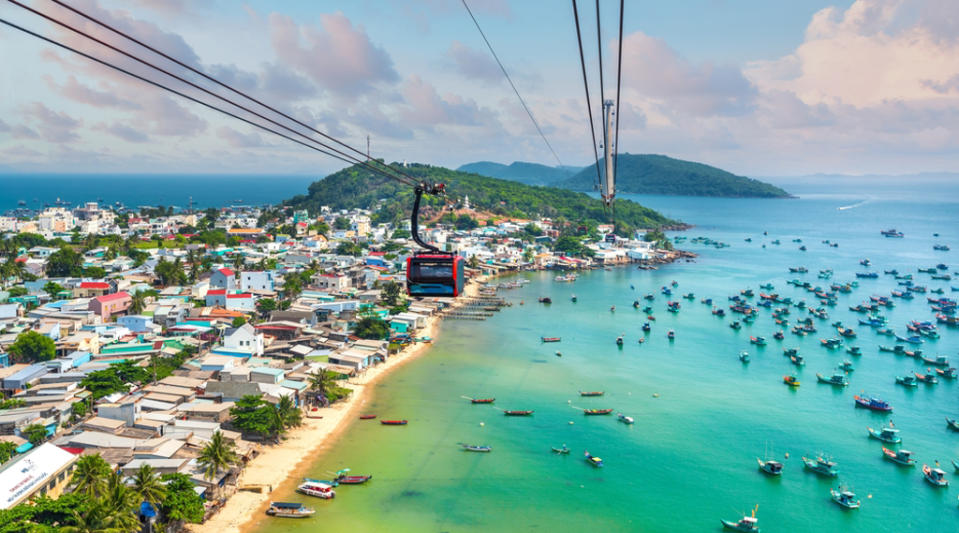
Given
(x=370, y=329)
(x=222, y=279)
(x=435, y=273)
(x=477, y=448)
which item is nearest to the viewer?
(x=435, y=273)

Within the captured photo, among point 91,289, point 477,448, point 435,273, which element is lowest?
point 477,448

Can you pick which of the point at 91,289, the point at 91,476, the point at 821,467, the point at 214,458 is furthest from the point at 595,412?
the point at 91,289

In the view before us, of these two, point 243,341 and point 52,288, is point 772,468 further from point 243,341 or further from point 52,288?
point 52,288

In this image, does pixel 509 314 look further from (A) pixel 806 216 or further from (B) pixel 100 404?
(A) pixel 806 216

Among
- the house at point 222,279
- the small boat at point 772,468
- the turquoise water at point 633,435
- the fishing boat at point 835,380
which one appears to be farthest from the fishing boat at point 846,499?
the house at point 222,279

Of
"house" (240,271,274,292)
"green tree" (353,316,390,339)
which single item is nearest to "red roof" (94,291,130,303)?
"house" (240,271,274,292)

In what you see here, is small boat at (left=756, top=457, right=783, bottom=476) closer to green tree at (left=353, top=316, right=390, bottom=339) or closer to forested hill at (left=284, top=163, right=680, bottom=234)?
green tree at (left=353, top=316, right=390, bottom=339)
